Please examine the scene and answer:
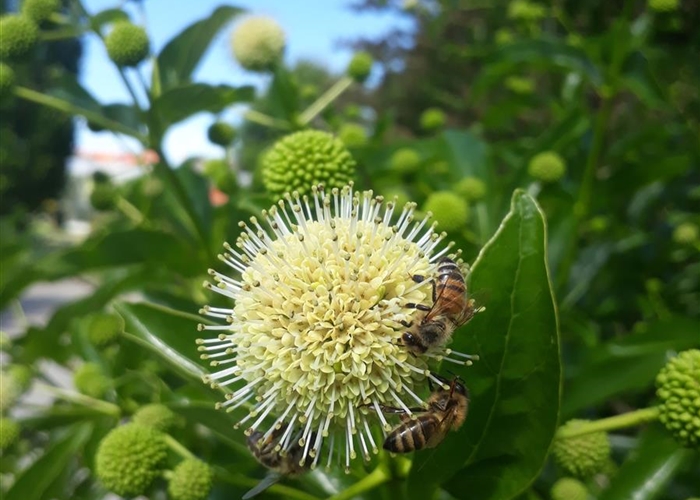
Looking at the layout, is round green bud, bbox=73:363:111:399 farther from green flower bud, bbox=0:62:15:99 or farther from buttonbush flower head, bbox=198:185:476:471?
green flower bud, bbox=0:62:15:99

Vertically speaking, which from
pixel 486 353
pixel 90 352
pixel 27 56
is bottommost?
pixel 90 352

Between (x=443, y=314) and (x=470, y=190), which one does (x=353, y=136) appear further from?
(x=443, y=314)

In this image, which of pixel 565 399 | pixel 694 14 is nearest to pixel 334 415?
pixel 565 399

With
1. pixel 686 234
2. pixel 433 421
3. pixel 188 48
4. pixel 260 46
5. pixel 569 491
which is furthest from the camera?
pixel 686 234

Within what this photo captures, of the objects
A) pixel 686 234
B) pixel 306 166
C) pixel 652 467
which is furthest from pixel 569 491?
pixel 686 234

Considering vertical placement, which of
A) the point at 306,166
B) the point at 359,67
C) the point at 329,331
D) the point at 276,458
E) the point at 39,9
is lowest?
the point at 276,458

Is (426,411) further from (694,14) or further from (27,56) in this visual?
(694,14)

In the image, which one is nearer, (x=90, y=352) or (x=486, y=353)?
(x=486, y=353)
